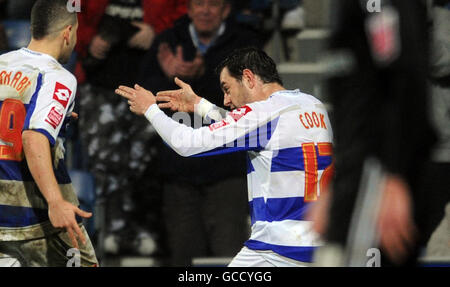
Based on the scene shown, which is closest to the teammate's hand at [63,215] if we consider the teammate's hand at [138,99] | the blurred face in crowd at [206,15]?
the teammate's hand at [138,99]

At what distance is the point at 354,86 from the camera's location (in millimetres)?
2994

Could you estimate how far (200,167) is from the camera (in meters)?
6.34

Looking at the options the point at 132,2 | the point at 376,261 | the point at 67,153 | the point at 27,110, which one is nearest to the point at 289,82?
the point at 132,2

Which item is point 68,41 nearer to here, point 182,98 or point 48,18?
point 48,18

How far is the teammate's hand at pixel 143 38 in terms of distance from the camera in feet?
22.1

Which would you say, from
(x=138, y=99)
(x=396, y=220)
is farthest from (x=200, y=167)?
(x=396, y=220)

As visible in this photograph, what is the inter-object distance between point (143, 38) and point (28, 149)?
2343mm

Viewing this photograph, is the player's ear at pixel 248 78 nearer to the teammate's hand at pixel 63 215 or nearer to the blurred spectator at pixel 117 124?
the teammate's hand at pixel 63 215

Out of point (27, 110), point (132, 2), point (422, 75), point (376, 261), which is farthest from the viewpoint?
point (132, 2)

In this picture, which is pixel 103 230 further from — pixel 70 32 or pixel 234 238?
pixel 70 32

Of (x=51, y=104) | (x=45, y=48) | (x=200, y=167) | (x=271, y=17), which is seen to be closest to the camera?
(x=51, y=104)

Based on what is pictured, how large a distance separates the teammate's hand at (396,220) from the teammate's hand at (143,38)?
396cm

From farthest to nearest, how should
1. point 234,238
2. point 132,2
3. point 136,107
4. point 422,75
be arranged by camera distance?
1. point 132,2
2. point 234,238
3. point 136,107
4. point 422,75
